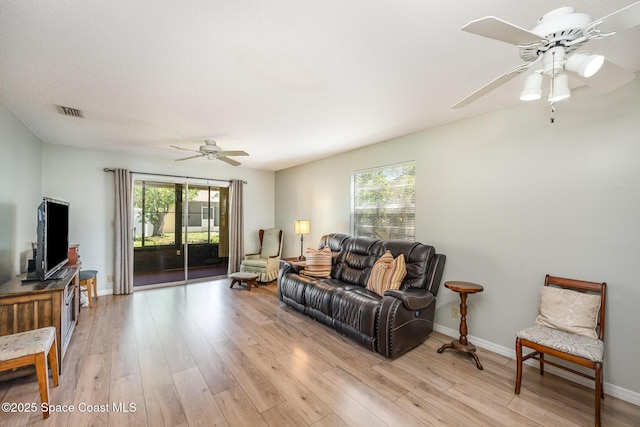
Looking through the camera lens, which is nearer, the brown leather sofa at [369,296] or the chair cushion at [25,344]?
the chair cushion at [25,344]

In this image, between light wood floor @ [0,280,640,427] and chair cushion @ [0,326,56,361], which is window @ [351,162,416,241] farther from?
chair cushion @ [0,326,56,361]

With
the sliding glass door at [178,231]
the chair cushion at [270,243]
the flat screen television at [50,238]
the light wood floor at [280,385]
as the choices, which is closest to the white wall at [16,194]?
the flat screen television at [50,238]

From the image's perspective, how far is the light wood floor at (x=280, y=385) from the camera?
1.86m

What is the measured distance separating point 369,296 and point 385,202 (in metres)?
1.59

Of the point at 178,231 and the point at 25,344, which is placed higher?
the point at 178,231

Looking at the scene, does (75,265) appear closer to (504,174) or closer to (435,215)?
(435,215)

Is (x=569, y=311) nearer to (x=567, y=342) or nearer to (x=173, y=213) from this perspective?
(x=567, y=342)

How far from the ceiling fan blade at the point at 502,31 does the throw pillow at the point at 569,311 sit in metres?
2.06

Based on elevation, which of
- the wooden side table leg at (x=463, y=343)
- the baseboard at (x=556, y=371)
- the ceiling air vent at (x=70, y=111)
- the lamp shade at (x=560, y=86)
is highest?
the ceiling air vent at (x=70, y=111)

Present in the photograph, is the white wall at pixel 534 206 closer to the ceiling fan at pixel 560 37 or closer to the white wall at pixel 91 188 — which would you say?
the ceiling fan at pixel 560 37

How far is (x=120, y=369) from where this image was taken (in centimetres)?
241

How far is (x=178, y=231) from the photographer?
224 inches

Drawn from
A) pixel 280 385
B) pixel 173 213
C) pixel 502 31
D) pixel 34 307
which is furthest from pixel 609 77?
pixel 173 213

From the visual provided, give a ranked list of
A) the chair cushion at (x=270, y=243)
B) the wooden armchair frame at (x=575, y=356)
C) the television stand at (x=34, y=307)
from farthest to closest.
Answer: the chair cushion at (x=270, y=243) → the television stand at (x=34, y=307) → the wooden armchair frame at (x=575, y=356)
